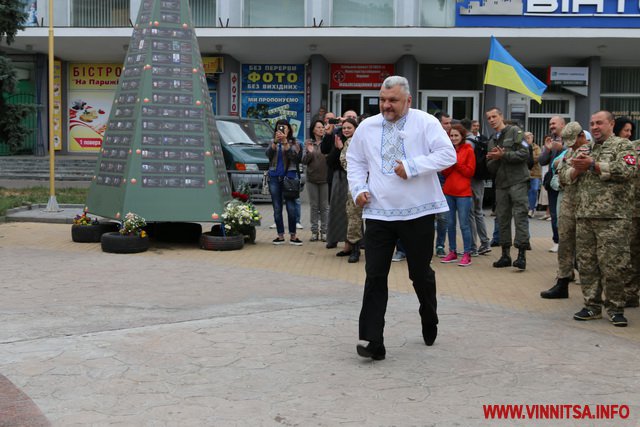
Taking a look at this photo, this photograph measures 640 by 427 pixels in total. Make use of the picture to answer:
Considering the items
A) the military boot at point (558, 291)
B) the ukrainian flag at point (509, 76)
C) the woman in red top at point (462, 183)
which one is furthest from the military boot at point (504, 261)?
the ukrainian flag at point (509, 76)

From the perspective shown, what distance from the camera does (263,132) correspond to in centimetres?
1955

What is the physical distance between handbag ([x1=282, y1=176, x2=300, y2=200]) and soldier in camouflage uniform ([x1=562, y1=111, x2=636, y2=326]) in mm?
5575

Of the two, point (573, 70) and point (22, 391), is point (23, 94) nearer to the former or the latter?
point (573, 70)

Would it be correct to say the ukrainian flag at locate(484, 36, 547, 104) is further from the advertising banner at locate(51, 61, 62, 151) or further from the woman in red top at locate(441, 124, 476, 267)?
the advertising banner at locate(51, 61, 62, 151)

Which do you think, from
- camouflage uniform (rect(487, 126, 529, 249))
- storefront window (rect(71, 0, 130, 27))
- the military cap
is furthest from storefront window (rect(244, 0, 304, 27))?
the military cap

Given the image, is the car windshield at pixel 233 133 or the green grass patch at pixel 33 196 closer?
the green grass patch at pixel 33 196

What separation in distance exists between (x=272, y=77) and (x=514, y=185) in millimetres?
18972

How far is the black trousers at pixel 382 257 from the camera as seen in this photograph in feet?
17.7

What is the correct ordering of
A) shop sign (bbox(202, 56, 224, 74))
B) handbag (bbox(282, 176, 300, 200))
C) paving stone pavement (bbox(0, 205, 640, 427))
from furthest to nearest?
1. shop sign (bbox(202, 56, 224, 74))
2. handbag (bbox(282, 176, 300, 200))
3. paving stone pavement (bbox(0, 205, 640, 427))

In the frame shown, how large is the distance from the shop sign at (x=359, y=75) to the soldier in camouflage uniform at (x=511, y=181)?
17721mm

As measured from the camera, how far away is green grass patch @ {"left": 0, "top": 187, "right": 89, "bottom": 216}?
53.0 feet

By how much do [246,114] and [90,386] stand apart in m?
23.2

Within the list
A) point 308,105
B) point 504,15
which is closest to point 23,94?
point 308,105

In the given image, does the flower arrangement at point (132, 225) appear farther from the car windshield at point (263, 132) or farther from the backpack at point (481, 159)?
the car windshield at point (263, 132)
